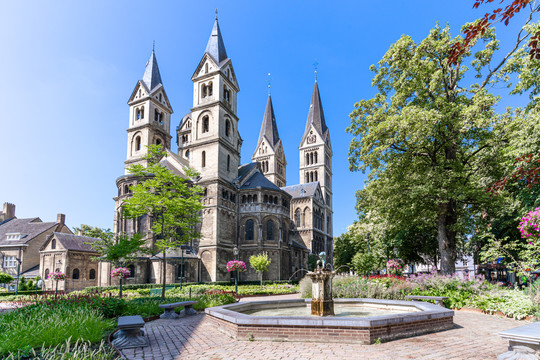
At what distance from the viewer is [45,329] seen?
7.90 meters

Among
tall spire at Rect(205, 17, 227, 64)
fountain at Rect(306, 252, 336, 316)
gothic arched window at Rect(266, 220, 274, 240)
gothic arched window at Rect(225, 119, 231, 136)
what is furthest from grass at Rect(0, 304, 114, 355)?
tall spire at Rect(205, 17, 227, 64)

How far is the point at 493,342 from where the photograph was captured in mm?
8078

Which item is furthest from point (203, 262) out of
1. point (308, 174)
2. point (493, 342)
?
point (308, 174)

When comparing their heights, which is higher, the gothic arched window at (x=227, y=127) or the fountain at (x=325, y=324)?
the gothic arched window at (x=227, y=127)

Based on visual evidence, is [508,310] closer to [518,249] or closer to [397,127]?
[518,249]

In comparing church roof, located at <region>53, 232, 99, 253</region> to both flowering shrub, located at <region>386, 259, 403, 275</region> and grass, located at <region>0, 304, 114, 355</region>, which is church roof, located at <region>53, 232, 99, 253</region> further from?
grass, located at <region>0, 304, 114, 355</region>

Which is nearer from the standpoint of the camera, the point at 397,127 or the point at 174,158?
the point at 397,127

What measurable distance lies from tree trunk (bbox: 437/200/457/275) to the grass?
676 inches

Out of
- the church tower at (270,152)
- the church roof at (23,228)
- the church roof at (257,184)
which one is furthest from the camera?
the church tower at (270,152)

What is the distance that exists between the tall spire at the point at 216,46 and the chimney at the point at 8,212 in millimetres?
42771

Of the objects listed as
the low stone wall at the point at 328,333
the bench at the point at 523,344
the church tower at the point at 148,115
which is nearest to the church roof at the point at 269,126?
the church tower at the point at 148,115

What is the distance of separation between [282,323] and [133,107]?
45036 mm

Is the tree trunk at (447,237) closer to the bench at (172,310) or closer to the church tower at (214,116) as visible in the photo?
the bench at (172,310)

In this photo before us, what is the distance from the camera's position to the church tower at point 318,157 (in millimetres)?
69500
